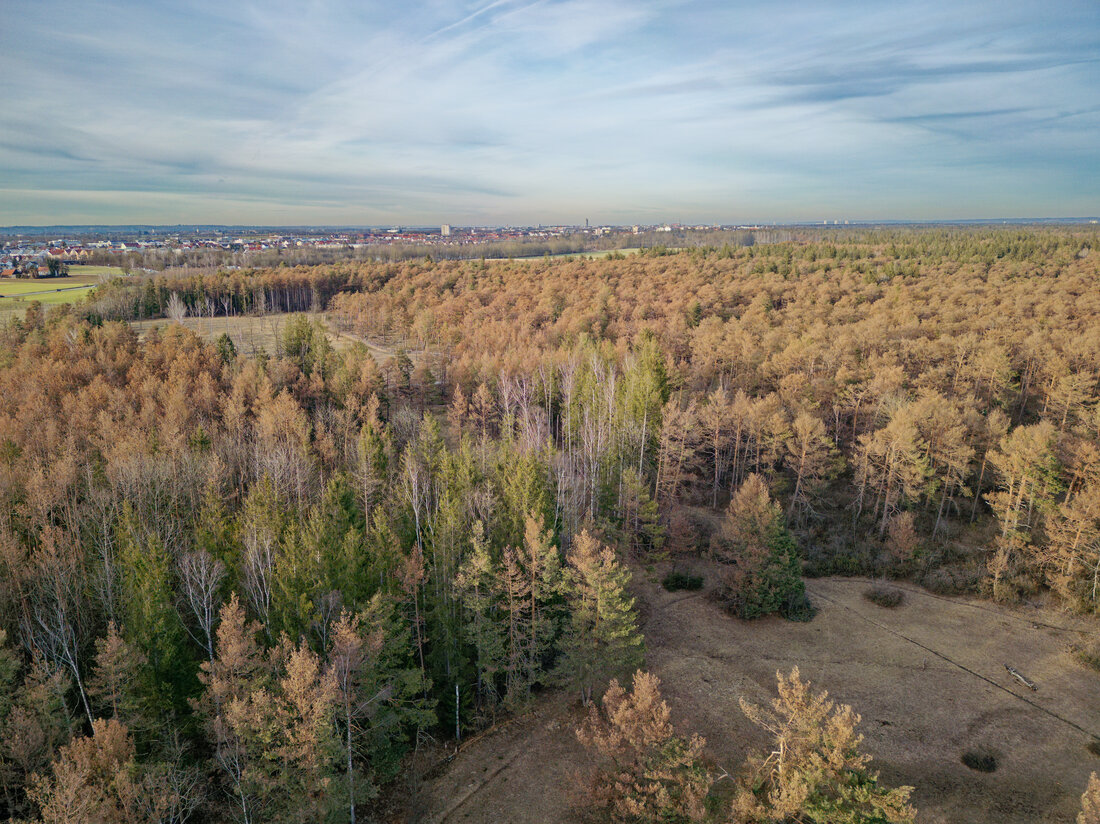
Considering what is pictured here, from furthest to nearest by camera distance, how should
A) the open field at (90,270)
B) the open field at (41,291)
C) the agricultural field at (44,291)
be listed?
the open field at (90,270) → the agricultural field at (44,291) → the open field at (41,291)

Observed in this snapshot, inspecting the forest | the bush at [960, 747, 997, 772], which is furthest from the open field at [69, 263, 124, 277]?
the bush at [960, 747, 997, 772]

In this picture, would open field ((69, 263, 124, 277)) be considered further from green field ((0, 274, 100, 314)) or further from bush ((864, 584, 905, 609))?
bush ((864, 584, 905, 609))

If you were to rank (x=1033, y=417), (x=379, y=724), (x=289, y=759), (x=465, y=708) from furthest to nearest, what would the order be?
(x=1033, y=417) → (x=465, y=708) → (x=379, y=724) → (x=289, y=759)

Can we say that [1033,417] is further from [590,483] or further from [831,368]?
[590,483]

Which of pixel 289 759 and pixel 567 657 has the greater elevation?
pixel 289 759

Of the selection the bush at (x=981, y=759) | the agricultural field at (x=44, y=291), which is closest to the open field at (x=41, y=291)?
the agricultural field at (x=44, y=291)

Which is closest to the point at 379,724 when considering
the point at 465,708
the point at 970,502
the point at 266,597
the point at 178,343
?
the point at 465,708

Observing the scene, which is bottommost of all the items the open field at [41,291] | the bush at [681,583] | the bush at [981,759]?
the bush at [681,583]

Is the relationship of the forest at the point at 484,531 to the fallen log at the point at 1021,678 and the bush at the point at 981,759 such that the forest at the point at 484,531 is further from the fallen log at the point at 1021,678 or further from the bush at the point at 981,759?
the bush at the point at 981,759

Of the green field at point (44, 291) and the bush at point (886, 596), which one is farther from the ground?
the green field at point (44, 291)
